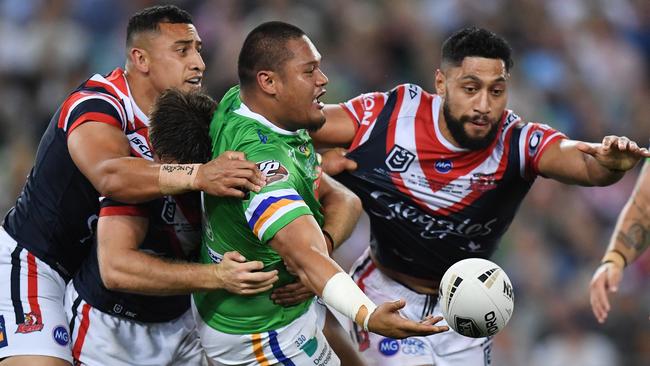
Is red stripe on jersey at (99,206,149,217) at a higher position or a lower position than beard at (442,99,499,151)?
lower

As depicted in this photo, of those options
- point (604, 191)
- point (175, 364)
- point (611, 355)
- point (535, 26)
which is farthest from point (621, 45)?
point (175, 364)

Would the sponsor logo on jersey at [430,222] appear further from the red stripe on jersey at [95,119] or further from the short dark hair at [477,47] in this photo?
the red stripe on jersey at [95,119]

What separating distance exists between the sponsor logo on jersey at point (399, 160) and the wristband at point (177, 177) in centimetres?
179

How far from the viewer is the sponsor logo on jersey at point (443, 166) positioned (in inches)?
249

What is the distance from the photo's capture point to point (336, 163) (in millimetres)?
6332

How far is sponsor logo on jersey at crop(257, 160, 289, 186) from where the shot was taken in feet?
15.4

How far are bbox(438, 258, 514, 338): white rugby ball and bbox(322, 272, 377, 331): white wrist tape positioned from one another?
0.67 meters

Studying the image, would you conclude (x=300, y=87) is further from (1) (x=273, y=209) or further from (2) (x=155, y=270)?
(2) (x=155, y=270)

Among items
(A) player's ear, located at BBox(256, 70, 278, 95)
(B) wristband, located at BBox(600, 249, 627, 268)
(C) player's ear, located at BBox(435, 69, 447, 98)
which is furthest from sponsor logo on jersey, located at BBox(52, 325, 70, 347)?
(B) wristband, located at BBox(600, 249, 627, 268)

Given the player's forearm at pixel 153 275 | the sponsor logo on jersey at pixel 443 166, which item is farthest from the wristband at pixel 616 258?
the player's forearm at pixel 153 275

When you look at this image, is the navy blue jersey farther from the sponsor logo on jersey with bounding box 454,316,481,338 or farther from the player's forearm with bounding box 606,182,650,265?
the player's forearm with bounding box 606,182,650,265

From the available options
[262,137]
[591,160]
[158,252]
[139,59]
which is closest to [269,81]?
[262,137]

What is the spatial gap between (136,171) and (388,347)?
6.85ft

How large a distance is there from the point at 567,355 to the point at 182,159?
5928 millimetres
